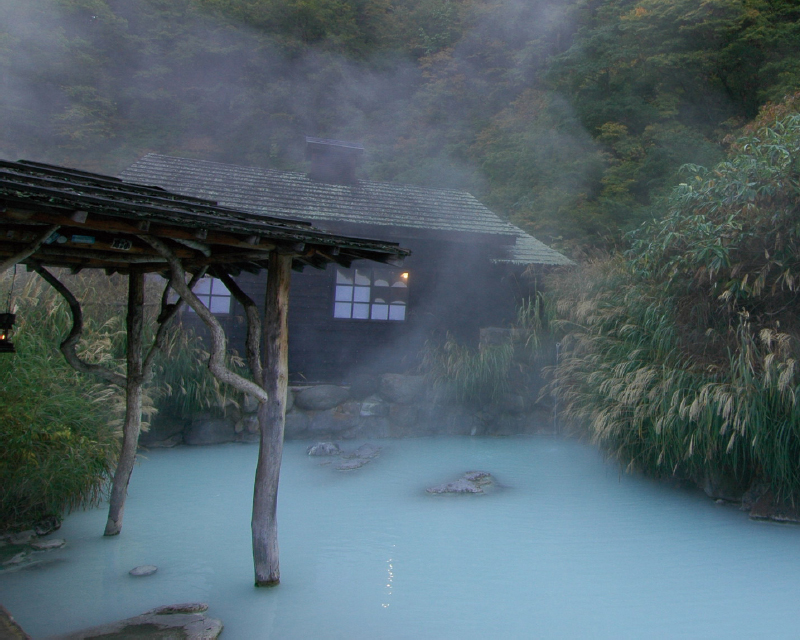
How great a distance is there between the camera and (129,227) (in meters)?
3.02

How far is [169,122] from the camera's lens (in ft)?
74.6

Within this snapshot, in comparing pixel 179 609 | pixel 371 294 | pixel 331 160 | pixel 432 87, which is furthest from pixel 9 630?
pixel 432 87

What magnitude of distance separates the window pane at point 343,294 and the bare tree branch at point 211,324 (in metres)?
6.50

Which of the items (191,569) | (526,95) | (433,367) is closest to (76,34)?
(526,95)

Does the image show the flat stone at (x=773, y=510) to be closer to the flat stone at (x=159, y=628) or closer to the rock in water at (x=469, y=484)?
the rock in water at (x=469, y=484)

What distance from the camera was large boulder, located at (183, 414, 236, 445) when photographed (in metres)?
7.79

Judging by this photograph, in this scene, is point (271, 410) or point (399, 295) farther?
point (399, 295)

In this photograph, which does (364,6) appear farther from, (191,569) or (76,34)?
(191,569)

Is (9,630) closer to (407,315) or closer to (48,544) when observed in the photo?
(48,544)

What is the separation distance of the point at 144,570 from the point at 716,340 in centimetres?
560

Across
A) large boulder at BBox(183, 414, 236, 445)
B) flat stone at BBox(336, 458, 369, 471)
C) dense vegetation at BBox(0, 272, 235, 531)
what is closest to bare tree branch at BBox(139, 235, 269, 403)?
dense vegetation at BBox(0, 272, 235, 531)

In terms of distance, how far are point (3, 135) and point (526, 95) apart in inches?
712

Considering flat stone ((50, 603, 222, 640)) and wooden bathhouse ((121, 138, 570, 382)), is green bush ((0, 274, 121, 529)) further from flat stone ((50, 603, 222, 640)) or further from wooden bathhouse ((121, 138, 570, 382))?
wooden bathhouse ((121, 138, 570, 382))

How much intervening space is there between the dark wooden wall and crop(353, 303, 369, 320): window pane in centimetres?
17
